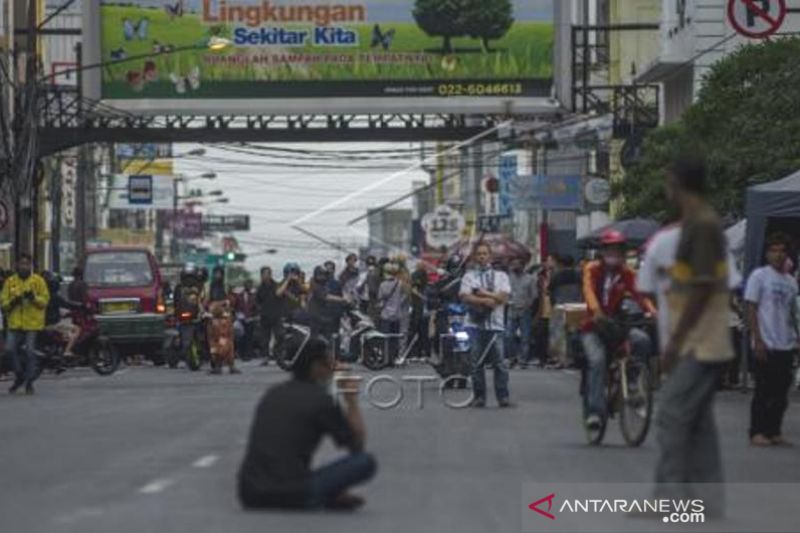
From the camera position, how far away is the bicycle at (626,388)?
19.1m

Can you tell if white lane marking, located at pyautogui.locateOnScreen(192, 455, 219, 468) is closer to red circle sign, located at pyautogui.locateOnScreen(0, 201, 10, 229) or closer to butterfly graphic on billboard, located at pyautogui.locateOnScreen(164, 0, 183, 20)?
red circle sign, located at pyautogui.locateOnScreen(0, 201, 10, 229)

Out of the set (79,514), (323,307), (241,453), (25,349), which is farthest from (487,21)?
(79,514)

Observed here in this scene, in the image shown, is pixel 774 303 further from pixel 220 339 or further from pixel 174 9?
pixel 174 9

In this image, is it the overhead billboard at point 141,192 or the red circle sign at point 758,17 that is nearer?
the red circle sign at point 758,17

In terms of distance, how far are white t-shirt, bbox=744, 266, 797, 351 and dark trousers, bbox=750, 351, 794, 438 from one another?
155 mm

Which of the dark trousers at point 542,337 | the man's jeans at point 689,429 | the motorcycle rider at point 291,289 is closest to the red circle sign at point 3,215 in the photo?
the motorcycle rider at point 291,289

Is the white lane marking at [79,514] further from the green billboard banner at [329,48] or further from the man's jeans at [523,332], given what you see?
the green billboard banner at [329,48]

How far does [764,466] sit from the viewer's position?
17.8 meters

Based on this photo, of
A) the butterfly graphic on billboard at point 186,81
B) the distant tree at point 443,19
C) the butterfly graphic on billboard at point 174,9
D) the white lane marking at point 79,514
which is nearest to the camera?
the white lane marking at point 79,514

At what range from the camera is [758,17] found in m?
37.2

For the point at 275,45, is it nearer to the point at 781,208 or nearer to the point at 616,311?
the point at 781,208

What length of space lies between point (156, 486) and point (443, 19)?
122 feet

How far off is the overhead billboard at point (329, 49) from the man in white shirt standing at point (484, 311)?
27.3 metres

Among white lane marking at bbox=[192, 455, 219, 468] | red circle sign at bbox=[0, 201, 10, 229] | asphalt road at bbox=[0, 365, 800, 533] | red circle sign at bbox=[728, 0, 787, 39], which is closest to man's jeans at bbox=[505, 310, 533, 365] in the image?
red circle sign at bbox=[728, 0, 787, 39]
